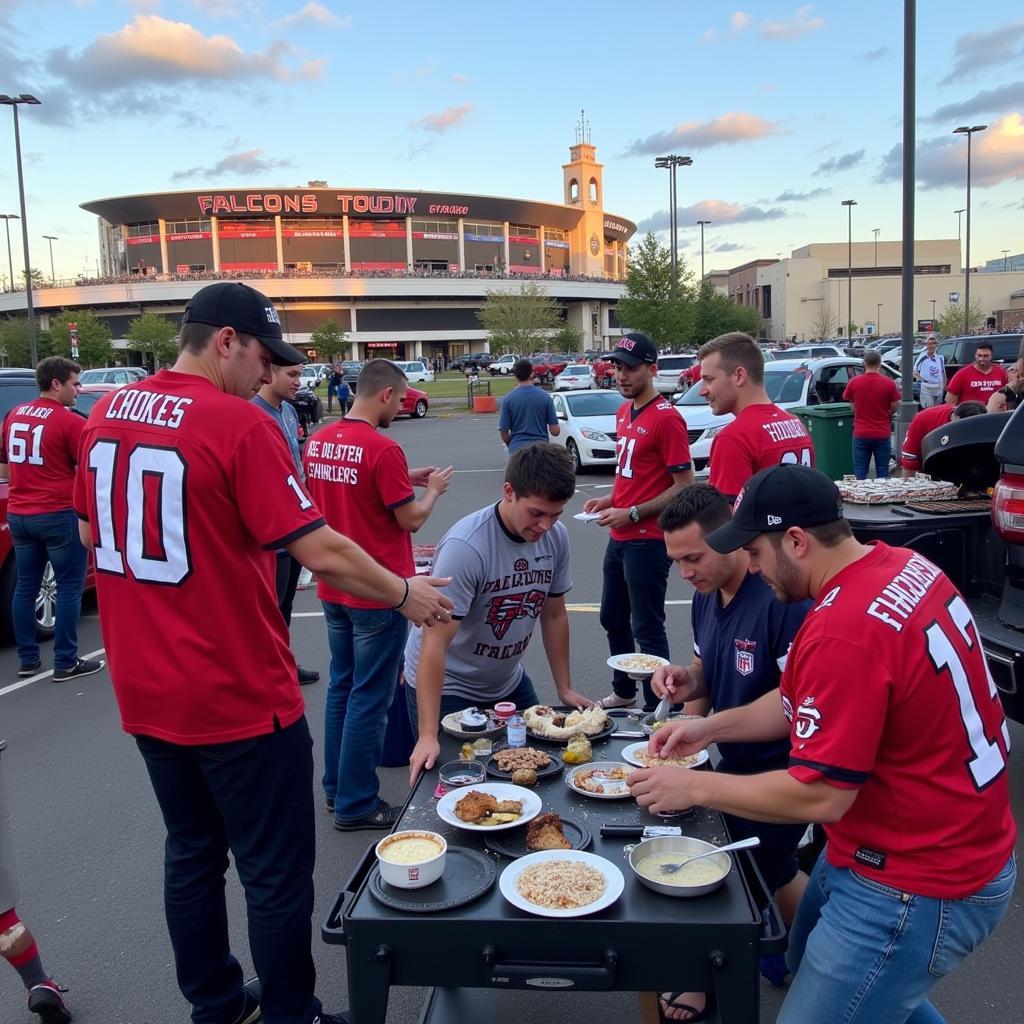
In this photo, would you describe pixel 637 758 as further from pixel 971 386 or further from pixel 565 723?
pixel 971 386

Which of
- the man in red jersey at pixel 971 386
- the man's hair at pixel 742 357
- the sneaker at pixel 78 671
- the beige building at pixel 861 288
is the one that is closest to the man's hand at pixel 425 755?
the man's hair at pixel 742 357

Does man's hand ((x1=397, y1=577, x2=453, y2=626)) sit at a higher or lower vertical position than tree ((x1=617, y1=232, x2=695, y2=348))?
lower

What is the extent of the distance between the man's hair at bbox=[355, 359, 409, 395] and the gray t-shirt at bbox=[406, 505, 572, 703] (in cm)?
148

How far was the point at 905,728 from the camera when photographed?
2.04 m

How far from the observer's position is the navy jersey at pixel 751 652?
3.09m

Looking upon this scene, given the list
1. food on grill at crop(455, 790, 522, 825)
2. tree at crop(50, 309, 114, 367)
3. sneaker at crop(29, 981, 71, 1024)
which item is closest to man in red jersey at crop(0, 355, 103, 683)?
sneaker at crop(29, 981, 71, 1024)

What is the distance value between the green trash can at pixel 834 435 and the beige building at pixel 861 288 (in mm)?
78846

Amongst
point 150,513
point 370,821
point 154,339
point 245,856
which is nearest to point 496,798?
point 245,856

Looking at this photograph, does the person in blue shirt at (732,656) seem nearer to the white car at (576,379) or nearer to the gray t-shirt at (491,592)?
the gray t-shirt at (491,592)

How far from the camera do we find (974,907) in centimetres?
210

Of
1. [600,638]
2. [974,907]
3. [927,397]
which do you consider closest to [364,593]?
[974,907]

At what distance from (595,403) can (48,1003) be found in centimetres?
1575

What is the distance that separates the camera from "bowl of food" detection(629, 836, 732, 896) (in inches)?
86.5

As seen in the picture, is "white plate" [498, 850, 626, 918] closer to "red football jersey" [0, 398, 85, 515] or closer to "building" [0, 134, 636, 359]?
"red football jersey" [0, 398, 85, 515]
